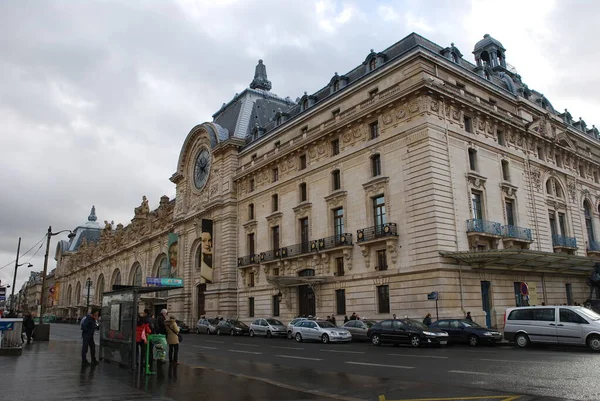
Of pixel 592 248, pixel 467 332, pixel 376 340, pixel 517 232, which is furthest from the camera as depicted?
pixel 592 248

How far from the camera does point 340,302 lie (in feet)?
114

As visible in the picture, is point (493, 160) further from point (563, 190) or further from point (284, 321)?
point (284, 321)

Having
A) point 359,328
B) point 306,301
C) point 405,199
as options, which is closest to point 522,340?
point 359,328

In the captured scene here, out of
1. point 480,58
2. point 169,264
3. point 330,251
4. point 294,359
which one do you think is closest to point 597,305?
point 330,251

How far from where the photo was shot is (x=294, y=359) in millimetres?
17938

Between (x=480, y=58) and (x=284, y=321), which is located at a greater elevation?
(x=480, y=58)

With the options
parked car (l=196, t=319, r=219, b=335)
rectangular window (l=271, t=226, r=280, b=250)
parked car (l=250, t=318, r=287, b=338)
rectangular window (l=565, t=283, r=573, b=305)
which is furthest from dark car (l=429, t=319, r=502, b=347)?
parked car (l=196, t=319, r=219, b=335)

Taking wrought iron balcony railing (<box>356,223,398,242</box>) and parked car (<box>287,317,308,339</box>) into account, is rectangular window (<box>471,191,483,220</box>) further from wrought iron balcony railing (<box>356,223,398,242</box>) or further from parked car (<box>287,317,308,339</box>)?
parked car (<box>287,317,308,339</box>)

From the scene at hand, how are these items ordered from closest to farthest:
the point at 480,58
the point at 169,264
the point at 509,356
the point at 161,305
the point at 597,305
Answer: the point at 509,356
the point at 597,305
the point at 480,58
the point at 169,264
the point at 161,305

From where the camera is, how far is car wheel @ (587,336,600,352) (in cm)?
1861

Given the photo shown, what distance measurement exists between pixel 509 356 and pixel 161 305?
181 ft

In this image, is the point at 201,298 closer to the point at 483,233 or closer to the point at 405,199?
the point at 405,199

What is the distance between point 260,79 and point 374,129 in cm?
3173

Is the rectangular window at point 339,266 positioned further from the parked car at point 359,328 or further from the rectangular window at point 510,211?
the rectangular window at point 510,211
